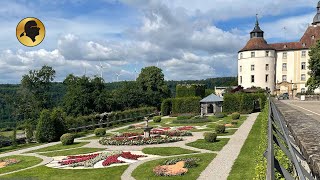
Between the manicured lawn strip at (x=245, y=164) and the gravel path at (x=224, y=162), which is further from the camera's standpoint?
the gravel path at (x=224, y=162)

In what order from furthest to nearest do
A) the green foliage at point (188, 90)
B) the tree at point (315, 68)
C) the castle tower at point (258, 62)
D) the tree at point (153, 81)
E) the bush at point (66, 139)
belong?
the tree at point (153, 81) → the castle tower at point (258, 62) → the green foliage at point (188, 90) → the tree at point (315, 68) → the bush at point (66, 139)

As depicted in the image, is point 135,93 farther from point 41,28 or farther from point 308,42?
point 41,28

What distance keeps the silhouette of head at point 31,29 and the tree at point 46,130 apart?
86.8 ft

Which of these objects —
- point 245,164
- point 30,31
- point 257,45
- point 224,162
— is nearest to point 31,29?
point 30,31

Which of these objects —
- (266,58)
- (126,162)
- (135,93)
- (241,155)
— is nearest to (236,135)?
(241,155)

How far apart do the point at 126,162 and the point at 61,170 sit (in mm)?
3536

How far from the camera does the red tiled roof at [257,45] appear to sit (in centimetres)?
7200

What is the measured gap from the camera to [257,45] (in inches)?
2844

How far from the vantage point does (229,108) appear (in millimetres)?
50969

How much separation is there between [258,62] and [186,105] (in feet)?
82.9

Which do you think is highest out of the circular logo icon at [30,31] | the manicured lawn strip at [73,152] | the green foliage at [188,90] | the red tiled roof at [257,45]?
the red tiled roof at [257,45]

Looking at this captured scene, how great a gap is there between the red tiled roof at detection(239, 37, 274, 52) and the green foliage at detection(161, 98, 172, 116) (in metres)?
25.4

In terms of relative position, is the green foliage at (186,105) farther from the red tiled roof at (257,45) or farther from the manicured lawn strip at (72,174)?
the manicured lawn strip at (72,174)

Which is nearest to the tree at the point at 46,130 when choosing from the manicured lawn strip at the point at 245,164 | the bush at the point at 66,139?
the bush at the point at 66,139
